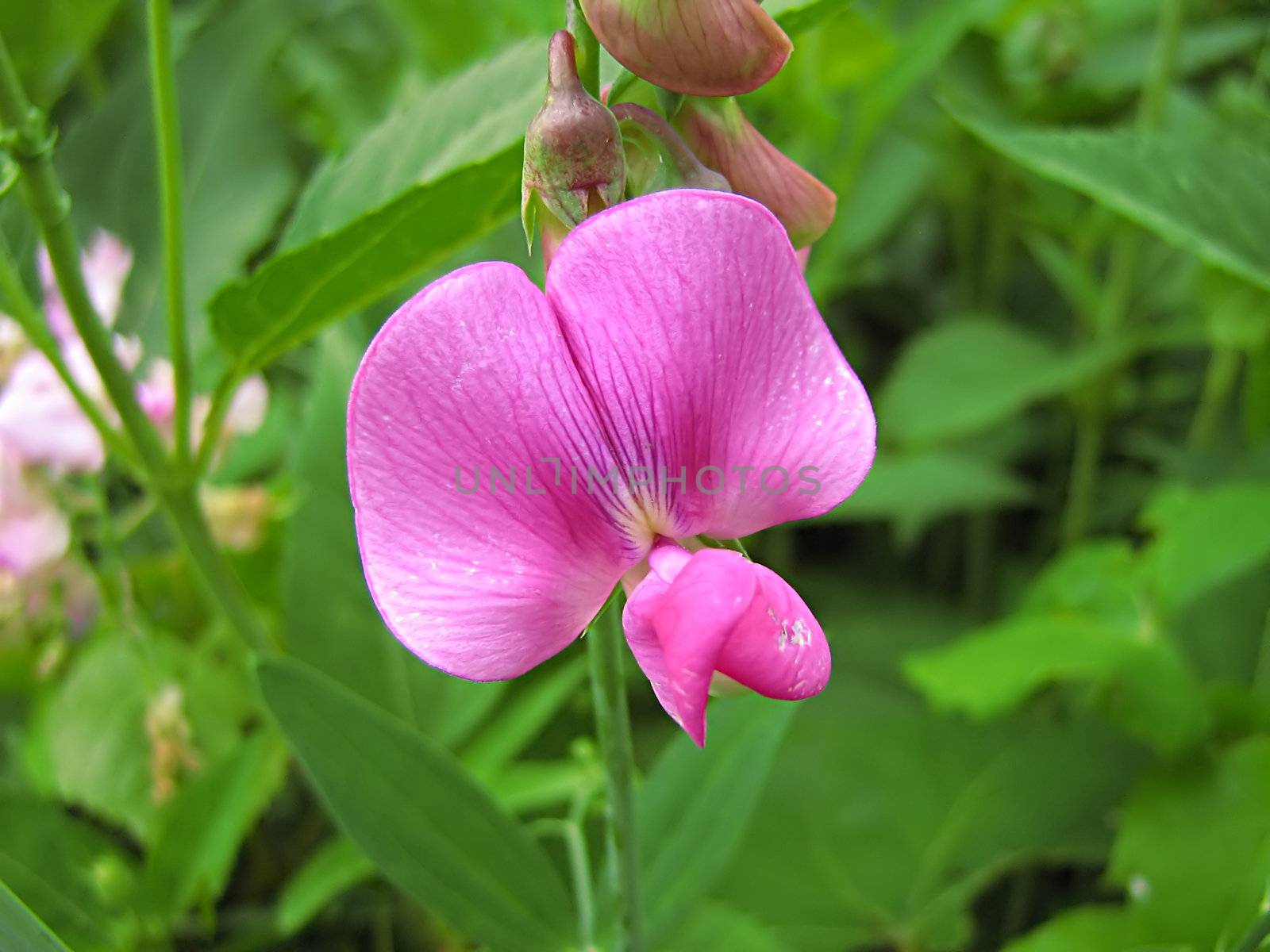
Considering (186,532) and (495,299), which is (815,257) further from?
(495,299)

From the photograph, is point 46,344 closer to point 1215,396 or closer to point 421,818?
point 421,818

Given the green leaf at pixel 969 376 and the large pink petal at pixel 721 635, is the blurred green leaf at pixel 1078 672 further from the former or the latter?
Result: the large pink petal at pixel 721 635

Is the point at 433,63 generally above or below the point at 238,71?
below

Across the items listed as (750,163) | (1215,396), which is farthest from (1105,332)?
(750,163)

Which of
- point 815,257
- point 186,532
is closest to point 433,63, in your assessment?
point 815,257

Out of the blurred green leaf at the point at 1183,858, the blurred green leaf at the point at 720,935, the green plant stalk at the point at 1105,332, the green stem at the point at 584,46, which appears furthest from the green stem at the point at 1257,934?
the green plant stalk at the point at 1105,332

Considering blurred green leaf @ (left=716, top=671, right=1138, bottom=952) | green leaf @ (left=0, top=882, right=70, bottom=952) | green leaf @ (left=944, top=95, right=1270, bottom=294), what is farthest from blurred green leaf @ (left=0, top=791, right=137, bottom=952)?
green leaf @ (left=944, top=95, right=1270, bottom=294)
